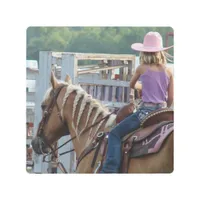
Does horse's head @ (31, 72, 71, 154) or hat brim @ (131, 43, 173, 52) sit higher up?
hat brim @ (131, 43, 173, 52)

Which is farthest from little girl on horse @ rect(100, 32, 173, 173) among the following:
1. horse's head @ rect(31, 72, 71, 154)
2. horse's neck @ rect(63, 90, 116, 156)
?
horse's head @ rect(31, 72, 71, 154)

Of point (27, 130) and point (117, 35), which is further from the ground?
point (117, 35)

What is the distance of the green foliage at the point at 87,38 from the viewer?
5.61 m

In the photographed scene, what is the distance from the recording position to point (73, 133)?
19.4 ft

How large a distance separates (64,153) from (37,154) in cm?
23

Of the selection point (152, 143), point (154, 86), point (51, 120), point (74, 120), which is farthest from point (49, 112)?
point (152, 143)

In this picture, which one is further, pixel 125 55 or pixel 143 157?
pixel 125 55

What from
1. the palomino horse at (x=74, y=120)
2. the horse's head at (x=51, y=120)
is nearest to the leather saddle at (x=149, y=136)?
the palomino horse at (x=74, y=120)

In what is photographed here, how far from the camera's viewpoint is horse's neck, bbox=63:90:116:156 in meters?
5.75

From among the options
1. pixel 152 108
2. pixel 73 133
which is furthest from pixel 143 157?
pixel 73 133

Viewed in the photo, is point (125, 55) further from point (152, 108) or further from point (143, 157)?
point (143, 157)

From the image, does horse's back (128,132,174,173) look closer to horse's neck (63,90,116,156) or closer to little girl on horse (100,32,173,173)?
little girl on horse (100,32,173,173)

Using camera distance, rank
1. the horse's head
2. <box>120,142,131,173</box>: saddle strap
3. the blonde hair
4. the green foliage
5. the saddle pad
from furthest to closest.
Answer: the horse's head, the green foliage, the blonde hair, <box>120,142,131,173</box>: saddle strap, the saddle pad

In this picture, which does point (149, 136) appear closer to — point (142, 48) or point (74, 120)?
point (142, 48)
